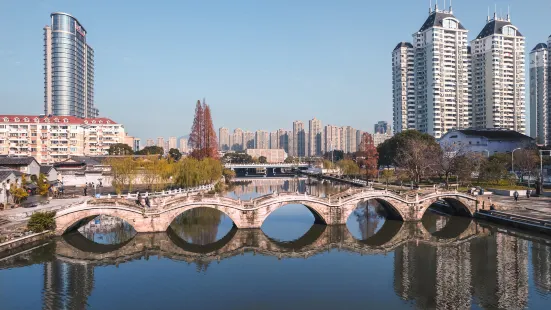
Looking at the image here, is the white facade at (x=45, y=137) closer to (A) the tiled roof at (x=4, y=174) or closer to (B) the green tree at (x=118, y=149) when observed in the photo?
(B) the green tree at (x=118, y=149)

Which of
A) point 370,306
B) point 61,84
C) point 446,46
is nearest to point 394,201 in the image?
point 370,306

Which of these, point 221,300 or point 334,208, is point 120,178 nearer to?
point 334,208

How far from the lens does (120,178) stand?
52.8 meters

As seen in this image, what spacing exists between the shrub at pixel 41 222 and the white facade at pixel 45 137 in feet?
260

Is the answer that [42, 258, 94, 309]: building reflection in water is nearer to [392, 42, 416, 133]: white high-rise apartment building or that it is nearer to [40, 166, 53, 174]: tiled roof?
[40, 166, 53, 174]: tiled roof

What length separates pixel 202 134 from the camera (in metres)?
76.6

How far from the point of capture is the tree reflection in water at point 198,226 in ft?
116

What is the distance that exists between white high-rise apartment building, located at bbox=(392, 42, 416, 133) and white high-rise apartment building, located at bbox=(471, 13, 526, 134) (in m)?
17.9

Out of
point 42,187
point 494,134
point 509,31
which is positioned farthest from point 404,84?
point 42,187

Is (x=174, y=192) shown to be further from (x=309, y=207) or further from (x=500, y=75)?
(x=500, y=75)

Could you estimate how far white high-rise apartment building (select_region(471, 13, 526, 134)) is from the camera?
390 feet

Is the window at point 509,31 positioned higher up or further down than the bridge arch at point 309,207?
higher up

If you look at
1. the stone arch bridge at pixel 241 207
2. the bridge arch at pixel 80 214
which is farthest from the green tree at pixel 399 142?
the bridge arch at pixel 80 214

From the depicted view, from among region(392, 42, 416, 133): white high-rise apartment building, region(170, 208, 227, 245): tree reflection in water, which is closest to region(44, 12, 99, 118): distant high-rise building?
region(392, 42, 416, 133): white high-rise apartment building
